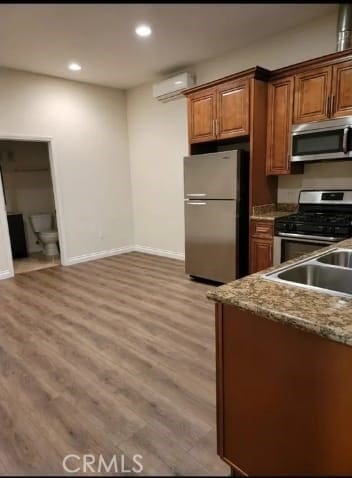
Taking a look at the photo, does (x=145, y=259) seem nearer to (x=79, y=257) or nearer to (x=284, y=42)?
(x=79, y=257)

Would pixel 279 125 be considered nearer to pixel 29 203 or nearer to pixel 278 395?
pixel 278 395

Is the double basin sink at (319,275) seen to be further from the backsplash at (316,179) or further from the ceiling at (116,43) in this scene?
the ceiling at (116,43)

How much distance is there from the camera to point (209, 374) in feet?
7.00

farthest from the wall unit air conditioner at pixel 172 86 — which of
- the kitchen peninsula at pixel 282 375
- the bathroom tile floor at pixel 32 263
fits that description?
the kitchen peninsula at pixel 282 375

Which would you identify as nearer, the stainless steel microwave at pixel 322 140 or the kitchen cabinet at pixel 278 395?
the kitchen cabinet at pixel 278 395

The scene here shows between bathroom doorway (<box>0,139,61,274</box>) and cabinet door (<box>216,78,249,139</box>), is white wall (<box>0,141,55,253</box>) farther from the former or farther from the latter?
cabinet door (<box>216,78,249,139</box>)

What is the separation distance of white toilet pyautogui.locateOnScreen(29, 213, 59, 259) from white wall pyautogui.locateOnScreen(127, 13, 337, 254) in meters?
1.52

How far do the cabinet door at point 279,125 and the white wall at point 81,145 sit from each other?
2.98 metres

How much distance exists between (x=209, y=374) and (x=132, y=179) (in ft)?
14.2

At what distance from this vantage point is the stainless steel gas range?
286 cm

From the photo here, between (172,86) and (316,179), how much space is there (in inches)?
96.0

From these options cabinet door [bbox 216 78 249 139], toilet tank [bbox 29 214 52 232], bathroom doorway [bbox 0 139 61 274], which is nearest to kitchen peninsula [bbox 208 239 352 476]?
cabinet door [bbox 216 78 249 139]

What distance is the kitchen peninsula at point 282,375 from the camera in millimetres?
964

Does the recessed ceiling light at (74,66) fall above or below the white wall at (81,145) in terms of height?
above
